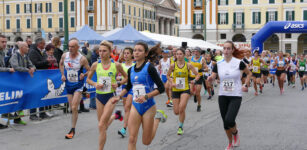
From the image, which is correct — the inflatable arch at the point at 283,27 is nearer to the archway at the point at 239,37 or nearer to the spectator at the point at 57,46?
the spectator at the point at 57,46

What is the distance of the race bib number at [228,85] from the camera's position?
6180 millimetres

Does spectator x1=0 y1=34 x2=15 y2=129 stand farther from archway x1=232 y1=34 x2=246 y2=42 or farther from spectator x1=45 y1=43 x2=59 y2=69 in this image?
archway x1=232 y1=34 x2=246 y2=42

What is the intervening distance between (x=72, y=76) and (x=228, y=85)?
3.10 metres

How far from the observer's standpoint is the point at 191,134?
758 centimetres

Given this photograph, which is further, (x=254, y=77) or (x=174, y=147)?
(x=254, y=77)

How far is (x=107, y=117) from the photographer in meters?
5.73

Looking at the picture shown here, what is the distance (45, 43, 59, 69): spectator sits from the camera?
977 centimetres

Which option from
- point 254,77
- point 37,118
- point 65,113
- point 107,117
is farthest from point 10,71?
point 254,77

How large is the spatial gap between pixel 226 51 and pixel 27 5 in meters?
70.7

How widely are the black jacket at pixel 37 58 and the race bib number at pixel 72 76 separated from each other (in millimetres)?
2454

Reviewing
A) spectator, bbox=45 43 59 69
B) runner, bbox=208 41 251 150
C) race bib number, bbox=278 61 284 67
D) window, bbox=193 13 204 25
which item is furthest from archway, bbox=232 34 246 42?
runner, bbox=208 41 251 150

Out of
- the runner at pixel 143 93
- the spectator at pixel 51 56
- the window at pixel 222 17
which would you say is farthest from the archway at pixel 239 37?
the runner at pixel 143 93

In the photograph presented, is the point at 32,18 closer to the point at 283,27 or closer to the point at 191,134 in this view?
the point at 283,27

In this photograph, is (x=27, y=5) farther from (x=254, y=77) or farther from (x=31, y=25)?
(x=254, y=77)
